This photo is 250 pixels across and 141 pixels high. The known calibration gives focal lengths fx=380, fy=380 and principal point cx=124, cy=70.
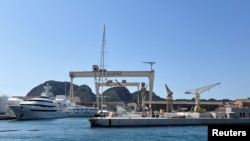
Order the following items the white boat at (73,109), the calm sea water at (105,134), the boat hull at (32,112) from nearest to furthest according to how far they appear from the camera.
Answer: the calm sea water at (105,134)
the boat hull at (32,112)
the white boat at (73,109)

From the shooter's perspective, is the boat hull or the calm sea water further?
the boat hull

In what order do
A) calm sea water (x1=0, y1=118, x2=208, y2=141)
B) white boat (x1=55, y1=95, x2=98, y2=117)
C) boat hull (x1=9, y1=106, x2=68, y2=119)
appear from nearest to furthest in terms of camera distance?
calm sea water (x1=0, y1=118, x2=208, y2=141)
boat hull (x1=9, y1=106, x2=68, y2=119)
white boat (x1=55, y1=95, x2=98, y2=117)

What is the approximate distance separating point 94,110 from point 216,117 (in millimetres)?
96325

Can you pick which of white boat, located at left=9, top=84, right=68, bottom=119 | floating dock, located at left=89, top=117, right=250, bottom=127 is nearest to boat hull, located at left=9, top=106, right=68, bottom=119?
white boat, located at left=9, top=84, right=68, bottom=119

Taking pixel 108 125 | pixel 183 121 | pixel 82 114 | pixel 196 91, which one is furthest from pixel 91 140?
pixel 82 114

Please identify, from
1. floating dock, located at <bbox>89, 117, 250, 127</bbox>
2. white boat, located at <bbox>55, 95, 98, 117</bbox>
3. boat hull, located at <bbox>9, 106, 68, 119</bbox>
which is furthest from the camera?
white boat, located at <bbox>55, 95, 98, 117</bbox>

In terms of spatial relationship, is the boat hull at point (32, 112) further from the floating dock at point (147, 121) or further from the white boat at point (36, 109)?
the floating dock at point (147, 121)

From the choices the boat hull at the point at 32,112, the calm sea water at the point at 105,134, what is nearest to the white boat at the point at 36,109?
the boat hull at the point at 32,112

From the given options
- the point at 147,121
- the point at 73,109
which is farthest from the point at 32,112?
the point at 147,121

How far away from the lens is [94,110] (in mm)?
178500

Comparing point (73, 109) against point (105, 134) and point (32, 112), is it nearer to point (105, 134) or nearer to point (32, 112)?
point (32, 112)

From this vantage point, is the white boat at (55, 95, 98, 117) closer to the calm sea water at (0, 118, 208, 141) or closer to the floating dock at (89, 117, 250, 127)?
the floating dock at (89, 117, 250, 127)

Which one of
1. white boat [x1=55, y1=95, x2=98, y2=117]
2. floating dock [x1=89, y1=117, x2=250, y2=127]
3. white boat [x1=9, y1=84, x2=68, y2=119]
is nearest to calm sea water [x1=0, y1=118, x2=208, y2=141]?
floating dock [x1=89, y1=117, x2=250, y2=127]

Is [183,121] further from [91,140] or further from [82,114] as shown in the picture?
[82,114]
